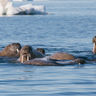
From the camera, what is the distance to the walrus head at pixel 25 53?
18.5 m

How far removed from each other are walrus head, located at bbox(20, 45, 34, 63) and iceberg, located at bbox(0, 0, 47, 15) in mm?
48638

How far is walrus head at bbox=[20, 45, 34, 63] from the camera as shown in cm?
1845

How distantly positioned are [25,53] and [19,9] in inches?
1957

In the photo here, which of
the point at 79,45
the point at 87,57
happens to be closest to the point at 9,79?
the point at 87,57

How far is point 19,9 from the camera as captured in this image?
2677 inches

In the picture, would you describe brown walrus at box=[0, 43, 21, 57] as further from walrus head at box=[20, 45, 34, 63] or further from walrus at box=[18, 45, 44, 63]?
walrus head at box=[20, 45, 34, 63]

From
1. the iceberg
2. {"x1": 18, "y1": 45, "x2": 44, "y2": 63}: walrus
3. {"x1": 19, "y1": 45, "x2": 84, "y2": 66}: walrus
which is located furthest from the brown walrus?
the iceberg

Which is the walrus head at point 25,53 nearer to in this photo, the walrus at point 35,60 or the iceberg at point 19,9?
the walrus at point 35,60

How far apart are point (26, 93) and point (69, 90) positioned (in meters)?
1.07

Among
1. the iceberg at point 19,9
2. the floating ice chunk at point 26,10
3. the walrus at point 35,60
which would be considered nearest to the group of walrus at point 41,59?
the walrus at point 35,60

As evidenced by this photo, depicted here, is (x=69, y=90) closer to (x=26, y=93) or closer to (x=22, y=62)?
(x=26, y=93)

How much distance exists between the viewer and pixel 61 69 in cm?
1733

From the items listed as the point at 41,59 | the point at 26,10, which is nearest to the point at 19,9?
the point at 26,10

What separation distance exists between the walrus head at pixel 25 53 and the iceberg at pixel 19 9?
1915 inches
